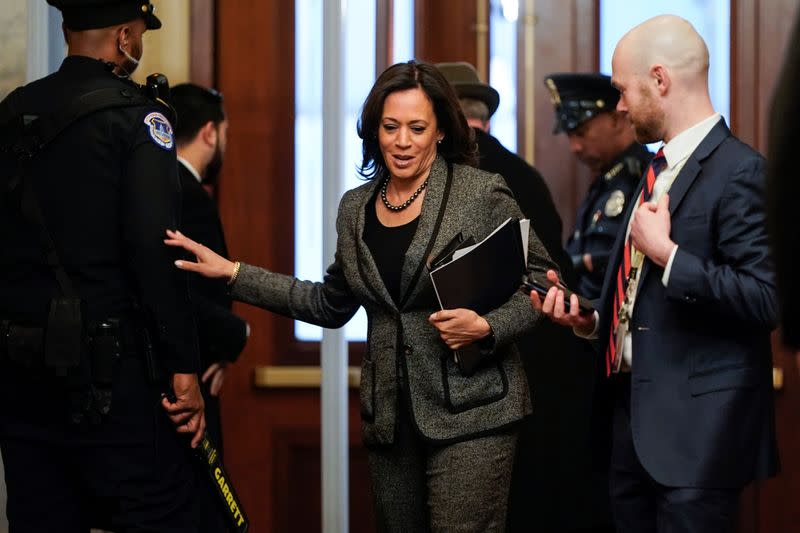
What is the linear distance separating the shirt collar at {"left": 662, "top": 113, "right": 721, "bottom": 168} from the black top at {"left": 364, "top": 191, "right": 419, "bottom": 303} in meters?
0.56

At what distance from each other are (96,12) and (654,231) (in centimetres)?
121

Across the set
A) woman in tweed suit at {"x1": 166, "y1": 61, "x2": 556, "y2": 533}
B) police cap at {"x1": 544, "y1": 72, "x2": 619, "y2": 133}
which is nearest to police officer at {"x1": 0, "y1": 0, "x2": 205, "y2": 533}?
woman in tweed suit at {"x1": 166, "y1": 61, "x2": 556, "y2": 533}

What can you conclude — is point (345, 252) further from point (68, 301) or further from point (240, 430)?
point (240, 430)

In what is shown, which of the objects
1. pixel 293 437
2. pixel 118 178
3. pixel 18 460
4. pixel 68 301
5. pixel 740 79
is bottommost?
pixel 293 437

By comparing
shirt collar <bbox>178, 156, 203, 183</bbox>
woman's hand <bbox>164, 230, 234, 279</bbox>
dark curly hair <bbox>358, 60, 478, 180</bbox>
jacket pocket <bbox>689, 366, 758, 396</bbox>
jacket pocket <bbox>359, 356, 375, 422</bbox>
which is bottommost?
jacket pocket <bbox>359, 356, 375, 422</bbox>

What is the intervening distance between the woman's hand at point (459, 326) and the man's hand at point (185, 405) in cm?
51

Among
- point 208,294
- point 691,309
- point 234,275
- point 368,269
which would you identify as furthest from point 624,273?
point 208,294

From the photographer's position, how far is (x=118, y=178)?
2.24m

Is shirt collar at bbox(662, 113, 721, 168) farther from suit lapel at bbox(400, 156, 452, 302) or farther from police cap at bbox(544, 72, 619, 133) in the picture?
police cap at bbox(544, 72, 619, 133)

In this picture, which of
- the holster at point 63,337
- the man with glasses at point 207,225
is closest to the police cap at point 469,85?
the man with glasses at point 207,225

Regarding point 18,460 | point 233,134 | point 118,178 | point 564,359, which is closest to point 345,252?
point 118,178

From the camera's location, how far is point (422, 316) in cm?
240

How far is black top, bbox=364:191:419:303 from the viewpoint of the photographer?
2416 mm

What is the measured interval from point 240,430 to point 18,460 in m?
1.82
